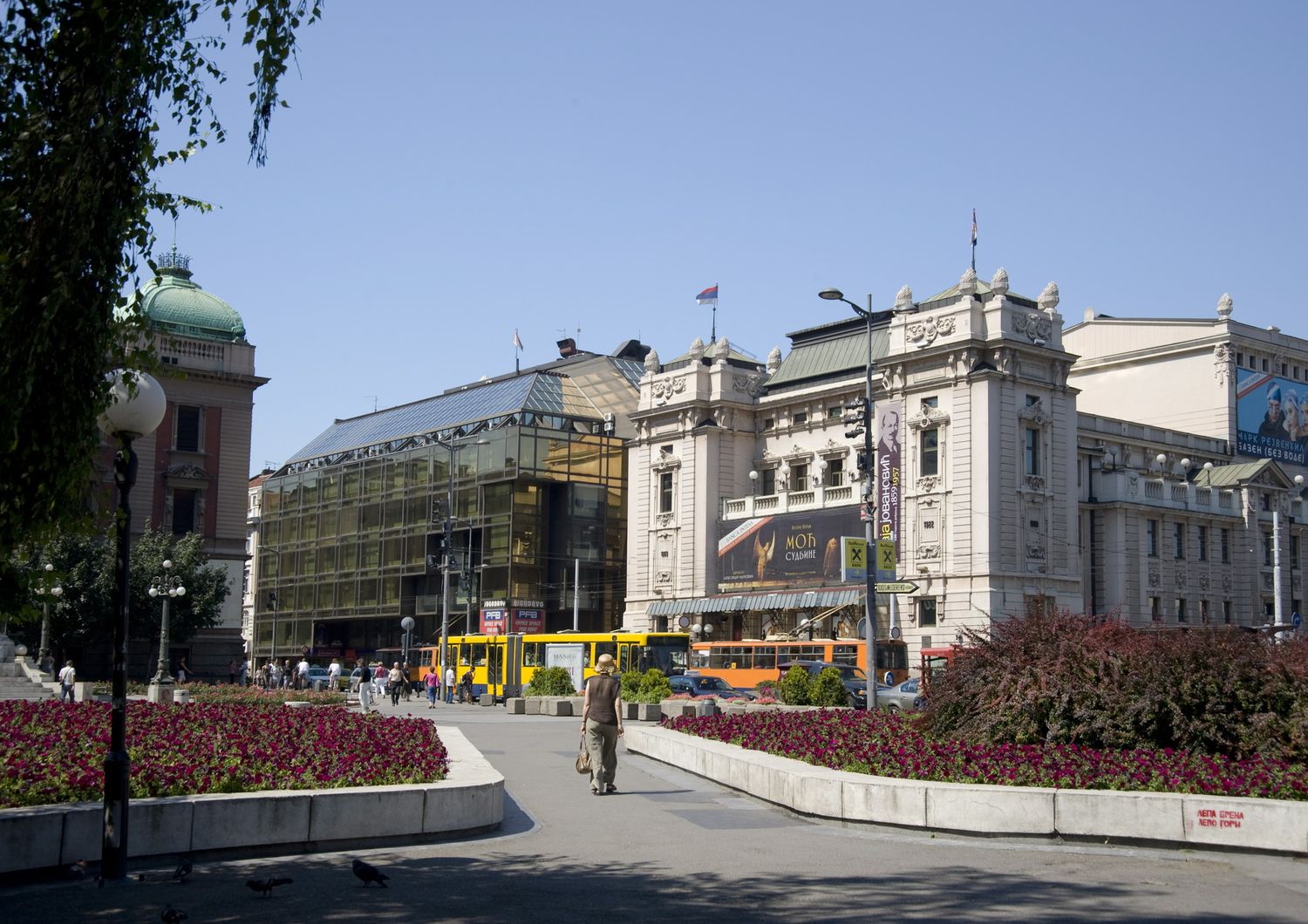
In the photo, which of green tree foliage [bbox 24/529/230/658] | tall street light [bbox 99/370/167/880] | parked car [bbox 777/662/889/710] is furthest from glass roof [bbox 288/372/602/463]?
tall street light [bbox 99/370/167/880]

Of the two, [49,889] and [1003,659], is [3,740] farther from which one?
[1003,659]

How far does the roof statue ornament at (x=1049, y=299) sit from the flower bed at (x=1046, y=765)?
156 feet

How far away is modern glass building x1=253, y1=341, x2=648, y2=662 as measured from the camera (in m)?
81.9

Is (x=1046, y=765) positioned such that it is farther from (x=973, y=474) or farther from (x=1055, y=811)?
(x=973, y=474)

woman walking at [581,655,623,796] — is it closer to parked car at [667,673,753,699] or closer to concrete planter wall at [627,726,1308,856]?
concrete planter wall at [627,726,1308,856]

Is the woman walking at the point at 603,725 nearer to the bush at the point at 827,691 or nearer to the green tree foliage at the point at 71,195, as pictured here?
the green tree foliage at the point at 71,195

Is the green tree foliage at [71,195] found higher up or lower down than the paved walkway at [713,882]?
higher up

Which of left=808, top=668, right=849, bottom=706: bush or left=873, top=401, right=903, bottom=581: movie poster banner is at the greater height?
left=873, top=401, right=903, bottom=581: movie poster banner

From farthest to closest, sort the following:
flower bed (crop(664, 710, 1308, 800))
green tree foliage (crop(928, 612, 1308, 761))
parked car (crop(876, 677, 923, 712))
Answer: parked car (crop(876, 677, 923, 712))
green tree foliage (crop(928, 612, 1308, 761))
flower bed (crop(664, 710, 1308, 800))

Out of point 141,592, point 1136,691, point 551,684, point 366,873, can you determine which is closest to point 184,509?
point 141,592

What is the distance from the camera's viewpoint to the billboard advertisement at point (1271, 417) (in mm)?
74938

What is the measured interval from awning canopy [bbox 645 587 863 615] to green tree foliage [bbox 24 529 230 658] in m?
22.3

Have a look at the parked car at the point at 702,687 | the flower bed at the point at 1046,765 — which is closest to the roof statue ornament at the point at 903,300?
the parked car at the point at 702,687

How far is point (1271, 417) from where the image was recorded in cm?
7656
